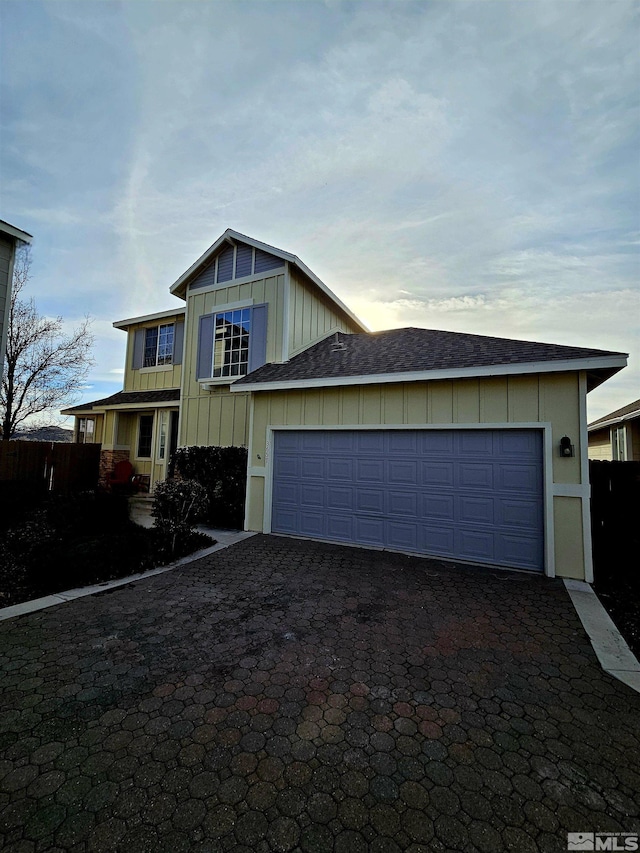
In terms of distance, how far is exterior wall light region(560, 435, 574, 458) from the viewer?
5.72m

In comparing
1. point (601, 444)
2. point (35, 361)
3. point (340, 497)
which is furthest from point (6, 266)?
point (601, 444)

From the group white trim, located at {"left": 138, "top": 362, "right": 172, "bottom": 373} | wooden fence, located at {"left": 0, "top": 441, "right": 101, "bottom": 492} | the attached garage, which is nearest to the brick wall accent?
wooden fence, located at {"left": 0, "top": 441, "right": 101, "bottom": 492}

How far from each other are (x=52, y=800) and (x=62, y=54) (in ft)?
36.6

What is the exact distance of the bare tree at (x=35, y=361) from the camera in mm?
15391

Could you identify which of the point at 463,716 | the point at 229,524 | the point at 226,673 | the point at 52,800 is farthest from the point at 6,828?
the point at 229,524

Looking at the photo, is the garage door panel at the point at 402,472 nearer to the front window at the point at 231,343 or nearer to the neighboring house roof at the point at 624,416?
the front window at the point at 231,343

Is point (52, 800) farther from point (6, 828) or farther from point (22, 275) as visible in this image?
point (22, 275)

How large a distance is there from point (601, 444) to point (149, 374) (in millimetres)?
20719

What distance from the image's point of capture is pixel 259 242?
10.6m

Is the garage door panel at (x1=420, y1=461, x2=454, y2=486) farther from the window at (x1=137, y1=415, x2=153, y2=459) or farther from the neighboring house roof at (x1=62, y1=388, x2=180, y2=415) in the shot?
the window at (x1=137, y1=415, x2=153, y2=459)

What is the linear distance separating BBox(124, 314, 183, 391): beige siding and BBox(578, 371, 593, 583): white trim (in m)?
11.3

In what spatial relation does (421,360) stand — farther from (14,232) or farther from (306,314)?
(14,232)
